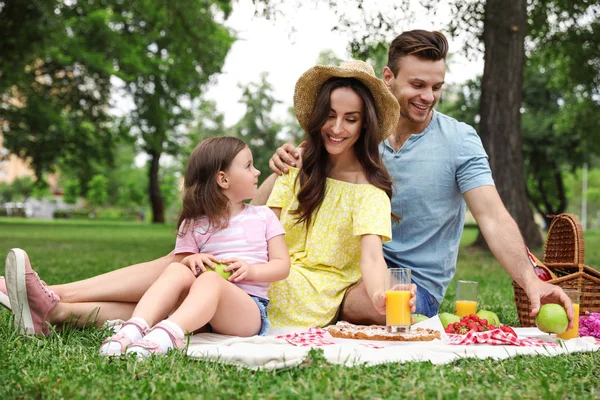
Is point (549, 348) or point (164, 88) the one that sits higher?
point (164, 88)

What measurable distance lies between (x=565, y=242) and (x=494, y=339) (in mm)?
1444

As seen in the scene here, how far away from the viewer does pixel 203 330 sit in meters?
3.57

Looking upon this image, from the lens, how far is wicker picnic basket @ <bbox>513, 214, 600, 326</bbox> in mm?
4125

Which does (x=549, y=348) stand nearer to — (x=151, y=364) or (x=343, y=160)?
(x=343, y=160)

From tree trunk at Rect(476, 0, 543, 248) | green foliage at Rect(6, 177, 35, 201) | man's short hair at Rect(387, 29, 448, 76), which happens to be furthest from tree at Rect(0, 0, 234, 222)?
green foliage at Rect(6, 177, 35, 201)

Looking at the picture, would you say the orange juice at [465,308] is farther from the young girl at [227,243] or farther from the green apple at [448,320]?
the young girl at [227,243]

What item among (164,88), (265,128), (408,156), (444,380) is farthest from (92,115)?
(444,380)

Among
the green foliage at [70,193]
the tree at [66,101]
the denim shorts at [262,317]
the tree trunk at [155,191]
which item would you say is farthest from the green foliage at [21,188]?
the denim shorts at [262,317]

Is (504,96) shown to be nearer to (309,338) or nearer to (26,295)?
(309,338)

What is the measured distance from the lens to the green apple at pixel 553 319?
3.40 m

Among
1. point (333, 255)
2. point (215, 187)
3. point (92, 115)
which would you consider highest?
point (92, 115)

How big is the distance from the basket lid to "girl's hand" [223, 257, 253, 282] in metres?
2.04

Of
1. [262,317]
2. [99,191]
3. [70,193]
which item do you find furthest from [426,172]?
[70,193]

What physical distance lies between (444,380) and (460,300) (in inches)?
69.7
